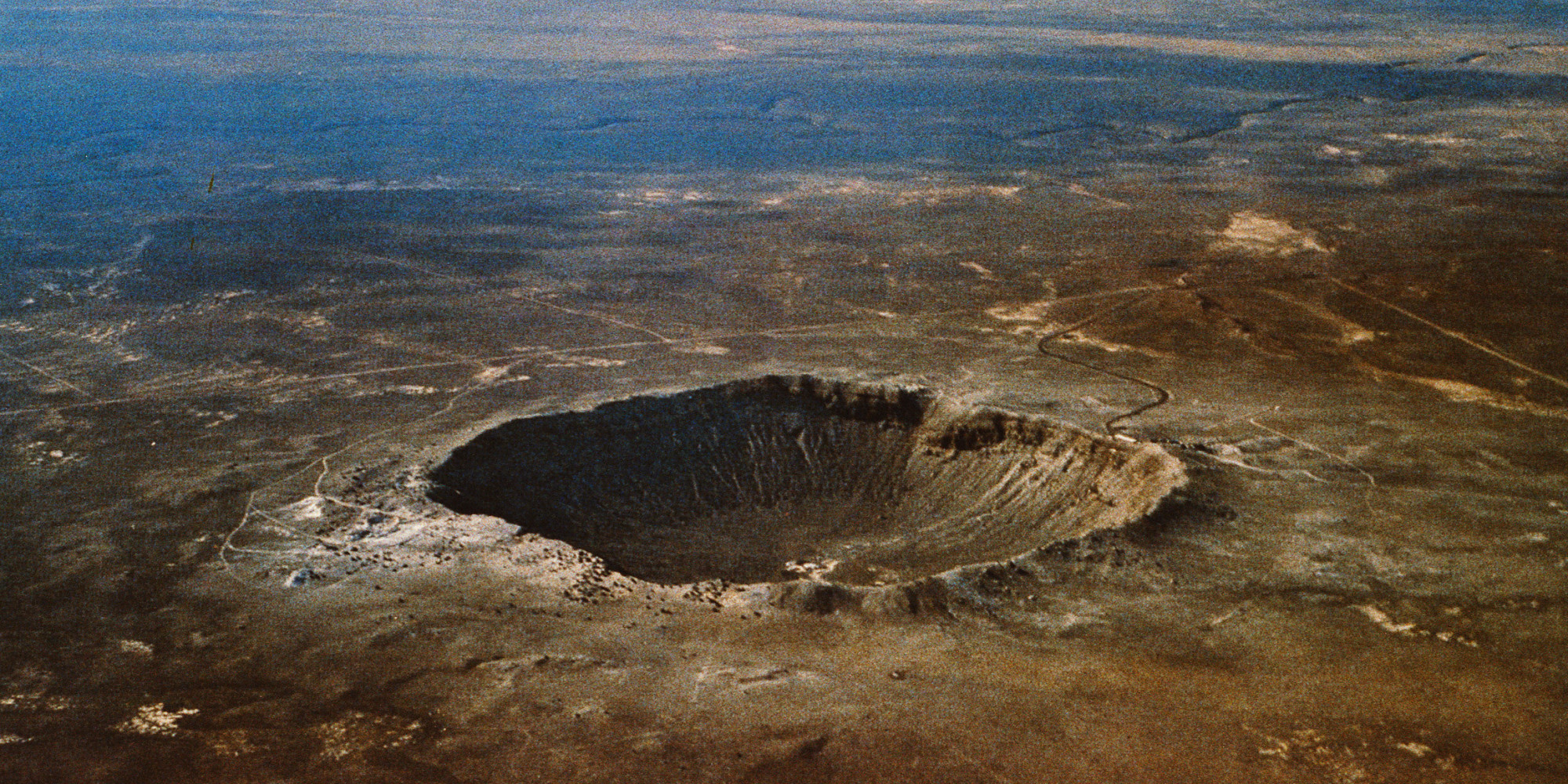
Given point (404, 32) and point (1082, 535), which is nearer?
point (1082, 535)

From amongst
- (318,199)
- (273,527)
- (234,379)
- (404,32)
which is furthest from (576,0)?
(273,527)

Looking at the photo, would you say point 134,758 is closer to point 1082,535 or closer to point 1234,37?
point 1082,535

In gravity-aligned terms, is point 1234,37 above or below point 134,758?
above

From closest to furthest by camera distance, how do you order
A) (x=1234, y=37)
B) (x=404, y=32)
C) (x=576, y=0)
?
(x=1234, y=37) → (x=404, y=32) → (x=576, y=0)

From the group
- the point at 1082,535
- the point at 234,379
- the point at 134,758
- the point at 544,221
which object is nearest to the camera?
the point at 134,758

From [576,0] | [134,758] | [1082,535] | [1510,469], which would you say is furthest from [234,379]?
[576,0]

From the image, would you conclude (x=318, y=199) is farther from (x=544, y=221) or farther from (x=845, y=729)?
(x=845, y=729)
